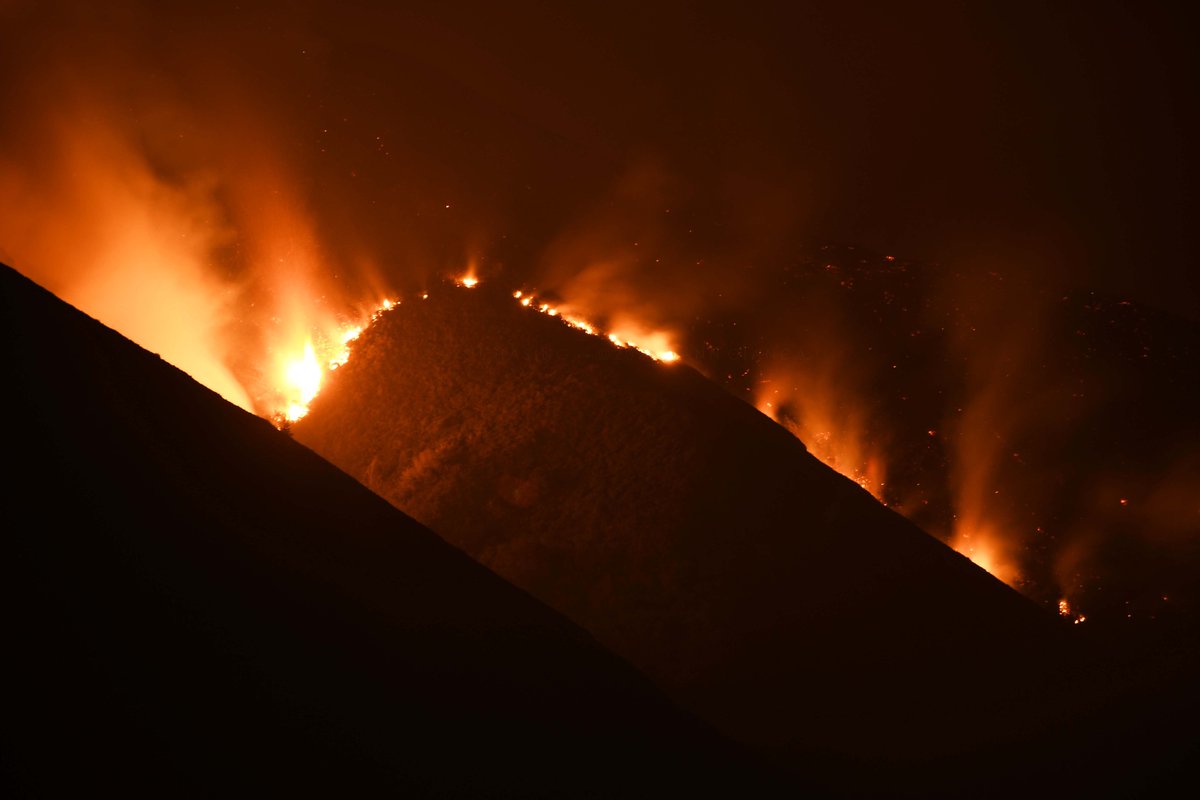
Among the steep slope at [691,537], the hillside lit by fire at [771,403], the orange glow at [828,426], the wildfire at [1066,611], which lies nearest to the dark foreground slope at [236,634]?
the steep slope at [691,537]

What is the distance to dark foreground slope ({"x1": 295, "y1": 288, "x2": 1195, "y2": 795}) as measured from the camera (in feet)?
19.0

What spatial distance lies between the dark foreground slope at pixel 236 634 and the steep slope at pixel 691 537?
2.79 meters

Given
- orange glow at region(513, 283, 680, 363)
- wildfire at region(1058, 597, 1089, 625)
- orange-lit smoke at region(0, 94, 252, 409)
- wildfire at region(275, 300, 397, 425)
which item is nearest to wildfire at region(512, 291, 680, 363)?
orange glow at region(513, 283, 680, 363)

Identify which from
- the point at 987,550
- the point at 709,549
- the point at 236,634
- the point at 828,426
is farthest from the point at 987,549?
→ the point at 236,634

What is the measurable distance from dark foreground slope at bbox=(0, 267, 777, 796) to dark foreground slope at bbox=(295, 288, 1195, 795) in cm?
266

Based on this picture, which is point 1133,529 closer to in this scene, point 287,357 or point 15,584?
point 287,357

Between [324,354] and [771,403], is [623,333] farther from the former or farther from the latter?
[324,354]

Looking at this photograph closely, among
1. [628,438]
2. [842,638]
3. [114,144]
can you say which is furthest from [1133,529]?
[114,144]

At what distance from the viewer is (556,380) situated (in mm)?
8312

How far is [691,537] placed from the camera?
710 cm

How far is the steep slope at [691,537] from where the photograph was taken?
6.08 metres

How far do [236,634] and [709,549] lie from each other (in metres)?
5.55

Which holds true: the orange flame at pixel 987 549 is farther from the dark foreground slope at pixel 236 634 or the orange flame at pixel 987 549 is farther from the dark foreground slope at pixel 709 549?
the dark foreground slope at pixel 236 634

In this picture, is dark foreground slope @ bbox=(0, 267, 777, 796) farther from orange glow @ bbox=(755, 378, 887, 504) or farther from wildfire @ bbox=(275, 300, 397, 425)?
orange glow @ bbox=(755, 378, 887, 504)
